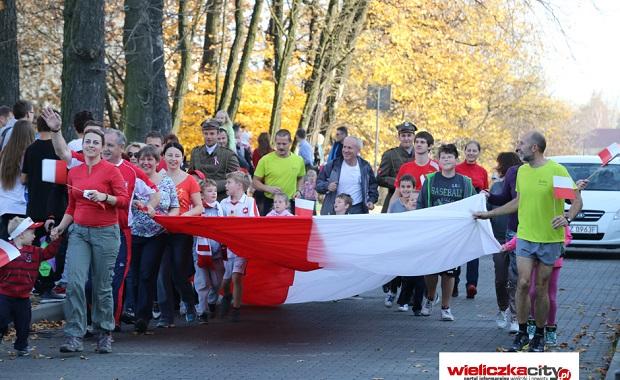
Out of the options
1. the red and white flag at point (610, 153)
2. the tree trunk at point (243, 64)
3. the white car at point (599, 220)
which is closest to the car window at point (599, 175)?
the white car at point (599, 220)

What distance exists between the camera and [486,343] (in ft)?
39.6

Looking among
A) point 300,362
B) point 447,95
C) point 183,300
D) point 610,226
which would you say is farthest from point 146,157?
point 447,95

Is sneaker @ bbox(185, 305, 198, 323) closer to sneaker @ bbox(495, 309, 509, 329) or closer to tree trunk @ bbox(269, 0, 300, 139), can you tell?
sneaker @ bbox(495, 309, 509, 329)

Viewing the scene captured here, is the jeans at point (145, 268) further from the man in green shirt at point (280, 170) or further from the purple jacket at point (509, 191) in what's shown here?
the man in green shirt at point (280, 170)

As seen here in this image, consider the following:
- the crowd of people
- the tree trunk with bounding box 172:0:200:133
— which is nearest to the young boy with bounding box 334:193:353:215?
the crowd of people

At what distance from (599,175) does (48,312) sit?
13.4 metres

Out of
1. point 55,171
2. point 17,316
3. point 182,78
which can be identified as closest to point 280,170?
point 55,171

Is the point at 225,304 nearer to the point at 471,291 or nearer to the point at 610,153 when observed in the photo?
the point at 471,291

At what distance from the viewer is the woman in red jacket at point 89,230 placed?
1112cm

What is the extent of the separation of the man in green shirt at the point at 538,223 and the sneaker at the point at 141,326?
12.2 ft

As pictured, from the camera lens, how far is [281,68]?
30547 mm

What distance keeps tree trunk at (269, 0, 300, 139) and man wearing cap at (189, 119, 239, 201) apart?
14.2 meters

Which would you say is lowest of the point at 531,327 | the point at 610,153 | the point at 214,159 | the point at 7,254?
the point at 531,327

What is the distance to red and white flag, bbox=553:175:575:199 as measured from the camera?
35.4 ft
